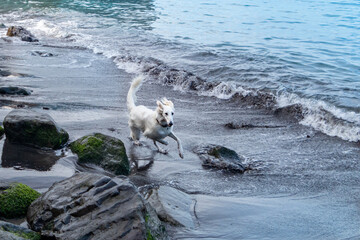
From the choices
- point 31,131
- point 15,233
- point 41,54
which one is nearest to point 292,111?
point 31,131

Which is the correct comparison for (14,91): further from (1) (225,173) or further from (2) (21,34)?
(2) (21,34)

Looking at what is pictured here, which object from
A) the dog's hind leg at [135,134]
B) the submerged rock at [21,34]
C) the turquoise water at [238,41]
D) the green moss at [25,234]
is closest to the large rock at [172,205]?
the green moss at [25,234]

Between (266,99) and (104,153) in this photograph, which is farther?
(266,99)

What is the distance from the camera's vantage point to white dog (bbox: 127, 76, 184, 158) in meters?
7.88

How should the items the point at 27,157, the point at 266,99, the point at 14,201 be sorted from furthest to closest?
the point at 266,99
the point at 27,157
the point at 14,201

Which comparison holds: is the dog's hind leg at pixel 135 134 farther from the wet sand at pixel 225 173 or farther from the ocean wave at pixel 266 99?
the ocean wave at pixel 266 99

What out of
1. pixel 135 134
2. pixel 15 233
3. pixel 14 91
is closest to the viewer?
pixel 15 233

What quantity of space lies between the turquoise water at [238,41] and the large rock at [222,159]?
372 cm

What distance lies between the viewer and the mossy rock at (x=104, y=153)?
6.95m

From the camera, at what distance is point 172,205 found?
5684 millimetres

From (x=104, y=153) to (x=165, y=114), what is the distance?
1383 mm

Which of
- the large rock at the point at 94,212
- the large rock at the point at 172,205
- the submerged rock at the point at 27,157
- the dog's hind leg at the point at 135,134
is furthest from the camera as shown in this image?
the dog's hind leg at the point at 135,134

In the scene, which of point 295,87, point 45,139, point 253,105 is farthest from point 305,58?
point 45,139

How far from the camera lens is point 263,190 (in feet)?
22.6
